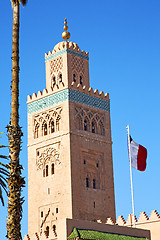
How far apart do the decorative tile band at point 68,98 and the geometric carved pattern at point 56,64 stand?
2.14 meters

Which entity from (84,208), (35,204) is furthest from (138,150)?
(35,204)

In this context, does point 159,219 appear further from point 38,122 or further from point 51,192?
point 38,122

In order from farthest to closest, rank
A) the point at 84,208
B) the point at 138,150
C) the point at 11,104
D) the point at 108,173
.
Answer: the point at 108,173
the point at 84,208
the point at 138,150
the point at 11,104

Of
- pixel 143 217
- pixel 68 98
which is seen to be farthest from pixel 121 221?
pixel 68 98

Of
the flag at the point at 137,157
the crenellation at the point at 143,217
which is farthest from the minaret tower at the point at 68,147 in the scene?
the flag at the point at 137,157

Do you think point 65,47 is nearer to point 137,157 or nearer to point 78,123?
point 78,123

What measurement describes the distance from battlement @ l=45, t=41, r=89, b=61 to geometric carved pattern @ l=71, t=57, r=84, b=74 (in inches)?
14.3

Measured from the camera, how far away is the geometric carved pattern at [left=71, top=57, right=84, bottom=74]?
44406 millimetres

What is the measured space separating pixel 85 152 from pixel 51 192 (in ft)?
11.7

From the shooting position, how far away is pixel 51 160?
4256 cm

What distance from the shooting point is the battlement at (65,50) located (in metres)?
44.1

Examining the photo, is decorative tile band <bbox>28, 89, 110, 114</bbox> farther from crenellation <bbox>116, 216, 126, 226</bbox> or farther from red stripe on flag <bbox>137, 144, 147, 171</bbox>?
crenellation <bbox>116, 216, 126, 226</bbox>

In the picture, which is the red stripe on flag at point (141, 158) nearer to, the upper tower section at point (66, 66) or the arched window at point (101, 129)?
the arched window at point (101, 129)

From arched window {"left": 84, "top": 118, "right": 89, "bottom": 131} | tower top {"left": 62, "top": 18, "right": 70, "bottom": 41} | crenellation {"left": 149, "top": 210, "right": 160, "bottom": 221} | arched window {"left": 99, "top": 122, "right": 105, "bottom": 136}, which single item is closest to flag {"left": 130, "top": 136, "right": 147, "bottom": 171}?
crenellation {"left": 149, "top": 210, "right": 160, "bottom": 221}
